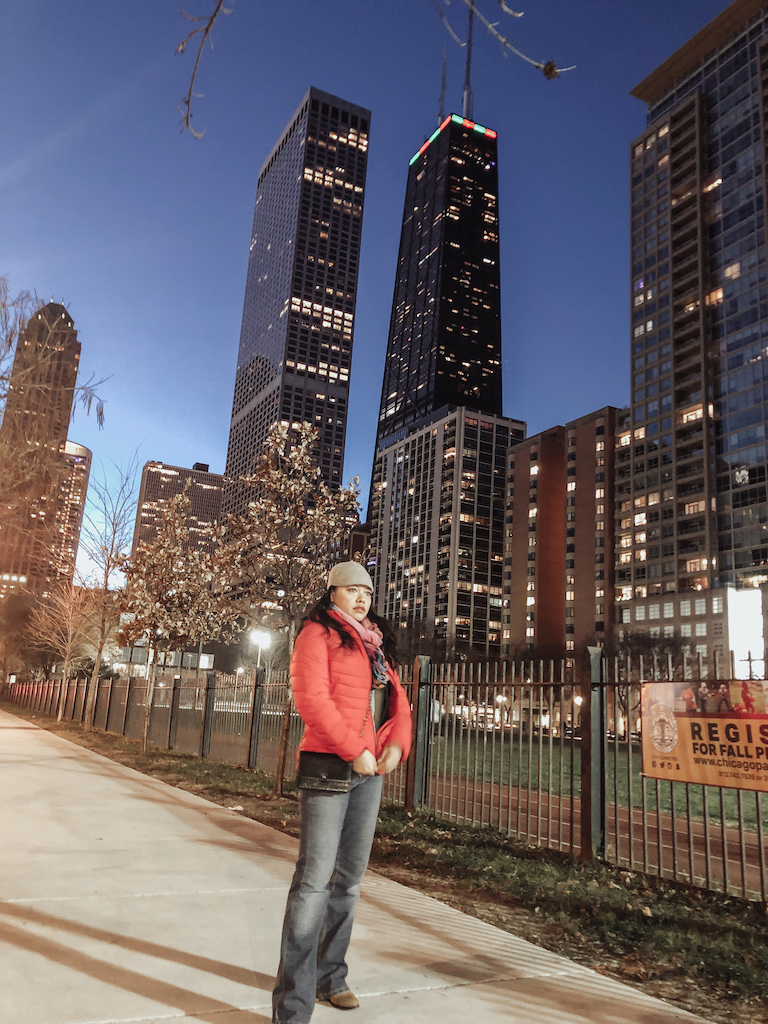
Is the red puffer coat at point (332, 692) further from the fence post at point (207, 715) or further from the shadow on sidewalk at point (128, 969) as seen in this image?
the fence post at point (207, 715)

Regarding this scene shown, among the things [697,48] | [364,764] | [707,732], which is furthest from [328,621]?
[697,48]

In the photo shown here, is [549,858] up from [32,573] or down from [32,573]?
down

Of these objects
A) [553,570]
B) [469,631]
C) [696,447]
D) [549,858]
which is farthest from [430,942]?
[469,631]

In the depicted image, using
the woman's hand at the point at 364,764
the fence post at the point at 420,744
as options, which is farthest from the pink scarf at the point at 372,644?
the fence post at the point at 420,744

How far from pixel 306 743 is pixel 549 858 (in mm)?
4624

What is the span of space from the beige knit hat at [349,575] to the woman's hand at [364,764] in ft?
2.49

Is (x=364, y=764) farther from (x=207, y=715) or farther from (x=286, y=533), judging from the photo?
(x=207, y=715)

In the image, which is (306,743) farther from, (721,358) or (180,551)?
(721,358)

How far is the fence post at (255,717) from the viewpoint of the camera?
13.3 m

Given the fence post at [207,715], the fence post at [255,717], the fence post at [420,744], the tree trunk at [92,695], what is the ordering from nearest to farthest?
the fence post at [420,744] → the fence post at [255,717] → the fence post at [207,715] → the tree trunk at [92,695]

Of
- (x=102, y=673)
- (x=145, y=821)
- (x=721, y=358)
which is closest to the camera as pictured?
(x=145, y=821)

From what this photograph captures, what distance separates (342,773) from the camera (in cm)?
323

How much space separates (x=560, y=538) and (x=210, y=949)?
429ft

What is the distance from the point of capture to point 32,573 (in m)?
34.4
